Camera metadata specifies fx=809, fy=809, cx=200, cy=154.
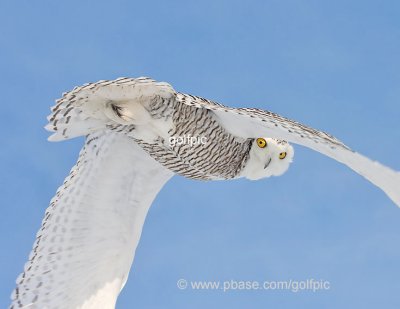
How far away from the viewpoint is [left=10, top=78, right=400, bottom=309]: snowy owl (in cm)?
816

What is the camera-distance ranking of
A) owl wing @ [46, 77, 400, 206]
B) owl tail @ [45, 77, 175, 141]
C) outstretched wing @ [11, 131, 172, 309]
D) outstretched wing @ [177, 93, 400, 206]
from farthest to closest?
outstretched wing @ [11, 131, 172, 309]
owl tail @ [45, 77, 175, 141]
owl wing @ [46, 77, 400, 206]
outstretched wing @ [177, 93, 400, 206]

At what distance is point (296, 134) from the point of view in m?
7.09

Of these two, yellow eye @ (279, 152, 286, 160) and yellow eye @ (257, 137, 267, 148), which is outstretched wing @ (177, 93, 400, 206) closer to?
yellow eye @ (257, 137, 267, 148)

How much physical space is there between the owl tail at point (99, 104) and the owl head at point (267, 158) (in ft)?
3.91

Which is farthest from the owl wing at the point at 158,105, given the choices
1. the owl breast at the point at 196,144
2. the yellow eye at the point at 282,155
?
the yellow eye at the point at 282,155

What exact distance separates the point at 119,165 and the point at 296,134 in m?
2.85

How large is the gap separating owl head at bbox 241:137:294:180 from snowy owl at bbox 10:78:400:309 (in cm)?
1

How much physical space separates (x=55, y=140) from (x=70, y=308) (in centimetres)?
229

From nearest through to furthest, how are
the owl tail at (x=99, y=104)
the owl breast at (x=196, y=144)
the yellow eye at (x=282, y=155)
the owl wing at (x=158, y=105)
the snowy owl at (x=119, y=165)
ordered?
Result: 1. the owl wing at (x=158, y=105)
2. the owl tail at (x=99, y=104)
3. the snowy owl at (x=119, y=165)
4. the owl breast at (x=196, y=144)
5. the yellow eye at (x=282, y=155)

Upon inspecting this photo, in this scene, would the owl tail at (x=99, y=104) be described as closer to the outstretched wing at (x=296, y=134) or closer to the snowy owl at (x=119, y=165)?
the snowy owl at (x=119, y=165)
